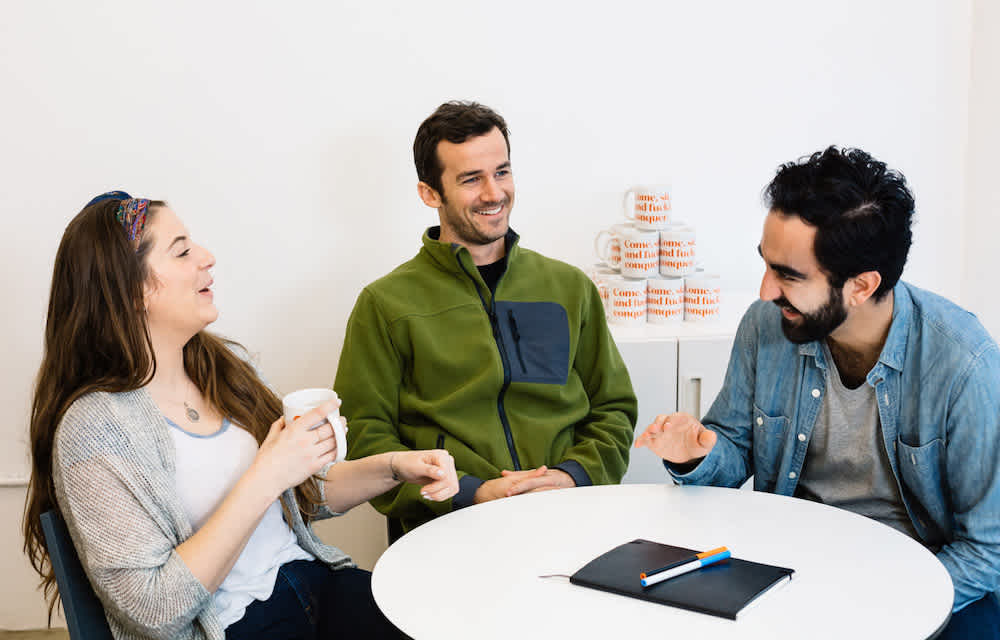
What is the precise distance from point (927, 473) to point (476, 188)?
1.22 m

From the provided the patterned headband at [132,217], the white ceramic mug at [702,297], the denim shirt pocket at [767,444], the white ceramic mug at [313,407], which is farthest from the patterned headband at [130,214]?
the white ceramic mug at [702,297]

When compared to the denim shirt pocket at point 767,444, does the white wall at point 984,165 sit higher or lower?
higher

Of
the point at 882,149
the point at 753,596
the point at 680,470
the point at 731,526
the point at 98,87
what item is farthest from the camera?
the point at 882,149

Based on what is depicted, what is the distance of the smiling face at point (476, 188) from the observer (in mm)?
2332

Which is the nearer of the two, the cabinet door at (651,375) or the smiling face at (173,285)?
the smiling face at (173,285)

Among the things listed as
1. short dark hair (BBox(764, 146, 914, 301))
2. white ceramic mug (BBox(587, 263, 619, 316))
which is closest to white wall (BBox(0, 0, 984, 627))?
white ceramic mug (BBox(587, 263, 619, 316))

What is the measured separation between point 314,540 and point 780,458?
96cm

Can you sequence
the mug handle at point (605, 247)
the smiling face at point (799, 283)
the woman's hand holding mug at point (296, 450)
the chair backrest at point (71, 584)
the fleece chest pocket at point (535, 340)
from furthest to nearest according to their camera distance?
the mug handle at point (605, 247)
the fleece chest pocket at point (535, 340)
the smiling face at point (799, 283)
the woman's hand holding mug at point (296, 450)
the chair backrest at point (71, 584)

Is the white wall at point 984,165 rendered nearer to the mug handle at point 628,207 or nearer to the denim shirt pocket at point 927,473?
the mug handle at point 628,207

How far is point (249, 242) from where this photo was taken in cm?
284

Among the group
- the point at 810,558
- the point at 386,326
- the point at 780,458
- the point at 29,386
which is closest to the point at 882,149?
the point at 780,458

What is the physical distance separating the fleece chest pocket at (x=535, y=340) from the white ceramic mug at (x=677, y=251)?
20.2 inches

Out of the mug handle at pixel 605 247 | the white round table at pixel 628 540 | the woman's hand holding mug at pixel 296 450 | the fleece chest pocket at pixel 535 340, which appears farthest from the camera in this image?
the mug handle at pixel 605 247

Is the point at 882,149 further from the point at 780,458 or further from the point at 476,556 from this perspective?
the point at 476,556
